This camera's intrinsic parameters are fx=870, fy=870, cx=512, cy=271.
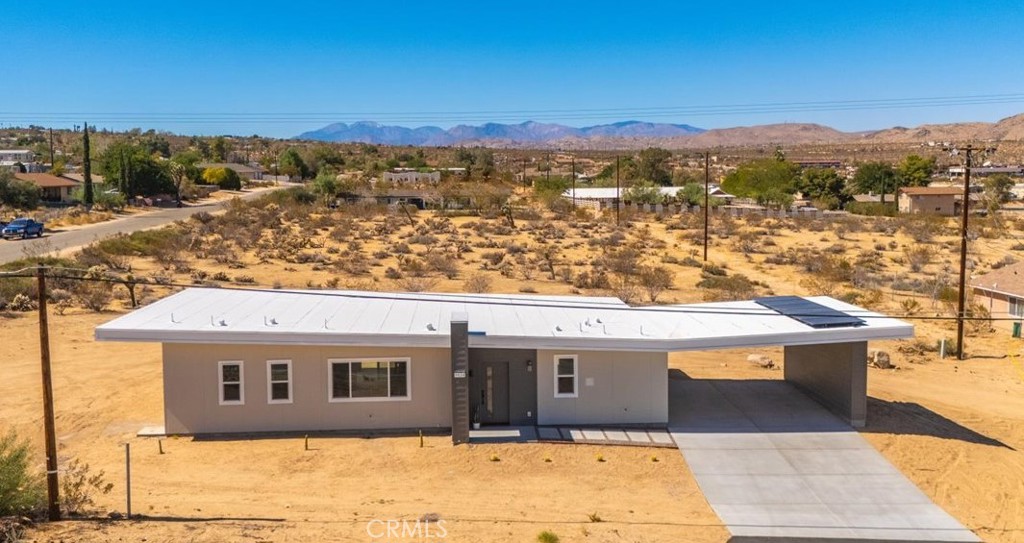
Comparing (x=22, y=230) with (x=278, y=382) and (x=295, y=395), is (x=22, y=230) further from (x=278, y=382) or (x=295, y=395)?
(x=295, y=395)

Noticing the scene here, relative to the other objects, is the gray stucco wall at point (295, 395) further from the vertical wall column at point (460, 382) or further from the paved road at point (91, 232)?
the paved road at point (91, 232)

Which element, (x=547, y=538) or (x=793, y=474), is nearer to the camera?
(x=547, y=538)

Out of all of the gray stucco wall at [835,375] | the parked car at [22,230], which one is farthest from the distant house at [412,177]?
→ the gray stucco wall at [835,375]

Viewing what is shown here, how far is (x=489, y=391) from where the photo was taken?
19703mm

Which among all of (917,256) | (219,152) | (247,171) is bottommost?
(917,256)

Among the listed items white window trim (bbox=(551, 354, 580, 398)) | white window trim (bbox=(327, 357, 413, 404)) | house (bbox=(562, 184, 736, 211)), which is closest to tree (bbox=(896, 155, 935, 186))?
house (bbox=(562, 184, 736, 211))

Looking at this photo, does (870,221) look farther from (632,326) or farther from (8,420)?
(8,420)

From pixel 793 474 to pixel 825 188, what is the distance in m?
A: 77.5

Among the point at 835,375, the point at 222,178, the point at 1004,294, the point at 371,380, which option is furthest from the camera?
the point at 222,178

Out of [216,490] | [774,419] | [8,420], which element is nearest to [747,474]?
[774,419]

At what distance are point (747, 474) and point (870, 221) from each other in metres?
58.6

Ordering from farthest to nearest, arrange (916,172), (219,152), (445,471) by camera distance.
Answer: (219,152) → (916,172) → (445,471)

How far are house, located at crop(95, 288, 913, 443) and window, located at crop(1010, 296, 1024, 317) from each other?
13259mm

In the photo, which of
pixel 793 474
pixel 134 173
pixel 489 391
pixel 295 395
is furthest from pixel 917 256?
pixel 134 173
